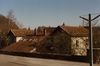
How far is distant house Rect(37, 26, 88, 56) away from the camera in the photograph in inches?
2194

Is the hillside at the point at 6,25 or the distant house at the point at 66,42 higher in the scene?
the hillside at the point at 6,25

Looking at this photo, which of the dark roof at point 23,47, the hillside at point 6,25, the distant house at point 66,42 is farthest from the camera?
the hillside at point 6,25

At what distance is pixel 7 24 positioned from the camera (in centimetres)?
12400

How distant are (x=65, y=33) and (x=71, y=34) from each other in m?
1.11

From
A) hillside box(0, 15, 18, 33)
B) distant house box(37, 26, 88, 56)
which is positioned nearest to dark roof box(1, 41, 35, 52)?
distant house box(37, 26, 88, 56)

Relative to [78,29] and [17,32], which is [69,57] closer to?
[78,29]

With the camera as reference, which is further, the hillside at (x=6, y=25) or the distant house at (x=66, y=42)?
the hillside at (x=6, y=25)

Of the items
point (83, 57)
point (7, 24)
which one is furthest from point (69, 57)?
point (7, 24)

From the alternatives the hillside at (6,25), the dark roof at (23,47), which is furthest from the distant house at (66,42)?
the hillside at (6,25)

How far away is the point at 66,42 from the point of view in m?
57.0

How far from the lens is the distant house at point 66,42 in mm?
55719

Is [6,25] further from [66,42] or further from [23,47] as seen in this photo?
[66,42]

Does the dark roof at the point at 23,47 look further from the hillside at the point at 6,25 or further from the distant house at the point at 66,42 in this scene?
the hillside at the point at 6,25

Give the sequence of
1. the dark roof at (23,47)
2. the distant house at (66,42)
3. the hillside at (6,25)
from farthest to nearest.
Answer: the hillside at (6,25), the dark roof at (23,47), the distant house at (66,42)
